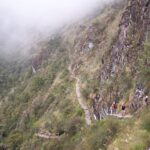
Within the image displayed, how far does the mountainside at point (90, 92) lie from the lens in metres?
53.0

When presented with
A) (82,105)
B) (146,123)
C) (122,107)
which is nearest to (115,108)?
(122,107)

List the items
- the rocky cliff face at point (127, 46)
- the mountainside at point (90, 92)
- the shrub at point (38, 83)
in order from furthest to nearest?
the shrub at point (38, 83)
the rocky cliff face at point (127, 46)
the mountainside at point (90, 92)

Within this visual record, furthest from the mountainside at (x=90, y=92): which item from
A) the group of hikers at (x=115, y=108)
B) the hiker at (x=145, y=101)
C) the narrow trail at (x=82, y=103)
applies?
the group of hikers at (x=115, y=108)

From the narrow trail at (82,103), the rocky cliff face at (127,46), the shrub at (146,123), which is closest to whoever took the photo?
the shrub at (146,123)

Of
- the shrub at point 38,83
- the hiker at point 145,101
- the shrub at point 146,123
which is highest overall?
the shrub at point 38,83

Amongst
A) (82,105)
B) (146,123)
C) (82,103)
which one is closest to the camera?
(146,123)

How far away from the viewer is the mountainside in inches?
2085

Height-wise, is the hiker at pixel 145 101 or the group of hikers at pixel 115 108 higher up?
the hiker at pixel 145 101

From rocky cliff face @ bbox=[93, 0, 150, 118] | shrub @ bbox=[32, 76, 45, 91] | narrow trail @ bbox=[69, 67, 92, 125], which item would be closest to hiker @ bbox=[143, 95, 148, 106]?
rocky cliff face @ bbox=[93, 0, 150, 118]

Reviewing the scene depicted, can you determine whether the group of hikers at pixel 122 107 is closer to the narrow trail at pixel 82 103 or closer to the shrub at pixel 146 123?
the shrub at pixel 146 123

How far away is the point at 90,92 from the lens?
91.6m

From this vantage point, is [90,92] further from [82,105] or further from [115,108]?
[115,108]

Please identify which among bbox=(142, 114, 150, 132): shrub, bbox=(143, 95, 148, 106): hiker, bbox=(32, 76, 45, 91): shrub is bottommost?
bbox=(142, 114, 150, 132): shrub

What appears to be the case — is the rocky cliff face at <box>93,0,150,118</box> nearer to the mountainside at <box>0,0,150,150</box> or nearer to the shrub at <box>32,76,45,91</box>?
the mountainside at <box>0,0,150,150</box>
